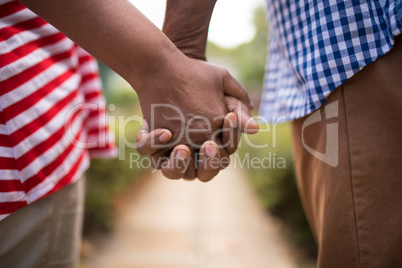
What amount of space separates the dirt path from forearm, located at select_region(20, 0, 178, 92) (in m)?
2.47

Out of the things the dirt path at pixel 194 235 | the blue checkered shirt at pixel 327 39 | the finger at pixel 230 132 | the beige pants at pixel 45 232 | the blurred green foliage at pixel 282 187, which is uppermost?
the blue checkered shirt at pixel 327 39

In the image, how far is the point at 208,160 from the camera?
1.25 meters

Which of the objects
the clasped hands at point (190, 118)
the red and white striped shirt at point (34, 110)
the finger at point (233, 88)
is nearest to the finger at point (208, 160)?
the clasped hands at point (190, 118)

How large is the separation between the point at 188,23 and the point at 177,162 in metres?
0.57

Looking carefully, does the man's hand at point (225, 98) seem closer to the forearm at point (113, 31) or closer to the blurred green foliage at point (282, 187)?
the forearm at point (113, 31)

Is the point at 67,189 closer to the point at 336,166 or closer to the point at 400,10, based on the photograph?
the point at 336,166

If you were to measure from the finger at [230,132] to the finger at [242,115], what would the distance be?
0.03 metres

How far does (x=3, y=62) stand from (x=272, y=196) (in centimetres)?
357

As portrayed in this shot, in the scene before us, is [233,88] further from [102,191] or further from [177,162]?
[102,191]

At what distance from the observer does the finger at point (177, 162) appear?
3.90 feet

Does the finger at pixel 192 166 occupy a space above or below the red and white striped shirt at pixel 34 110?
below

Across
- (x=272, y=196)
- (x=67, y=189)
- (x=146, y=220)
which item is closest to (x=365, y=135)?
(x=67, y=189)

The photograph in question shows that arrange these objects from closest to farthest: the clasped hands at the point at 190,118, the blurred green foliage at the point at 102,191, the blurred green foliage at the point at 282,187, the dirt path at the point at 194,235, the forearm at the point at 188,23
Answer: the clasped hands at the point at 190,118
the forearm at the point at 188,23
the dirt path at the point at 194,235
the blurred green foliage at the point at 282,187
the blurred green foliage at the point at 102,191

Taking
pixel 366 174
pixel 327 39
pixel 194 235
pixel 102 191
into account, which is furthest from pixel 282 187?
pixel 327 39
